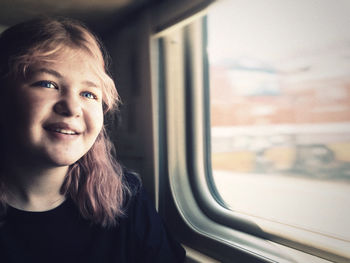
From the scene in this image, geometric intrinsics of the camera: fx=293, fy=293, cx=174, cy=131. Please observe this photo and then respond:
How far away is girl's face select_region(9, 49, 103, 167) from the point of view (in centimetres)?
89

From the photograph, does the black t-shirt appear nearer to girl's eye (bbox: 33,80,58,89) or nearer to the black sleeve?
the black sleeve

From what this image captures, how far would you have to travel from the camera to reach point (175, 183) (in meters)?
1.64

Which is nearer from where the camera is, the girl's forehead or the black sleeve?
the girl's forehead

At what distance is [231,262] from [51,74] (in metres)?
0.99

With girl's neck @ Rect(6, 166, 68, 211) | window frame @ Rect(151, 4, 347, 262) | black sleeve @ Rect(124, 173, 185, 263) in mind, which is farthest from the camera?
window frame @ Rect(151, 4, 347, 262)

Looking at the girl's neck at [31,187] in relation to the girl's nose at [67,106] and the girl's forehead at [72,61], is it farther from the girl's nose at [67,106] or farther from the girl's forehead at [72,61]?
the girl's forehead at [72,61]

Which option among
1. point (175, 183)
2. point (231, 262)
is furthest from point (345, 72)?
point (175, 183)

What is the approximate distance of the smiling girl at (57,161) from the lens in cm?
91

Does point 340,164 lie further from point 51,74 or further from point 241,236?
point 51,74

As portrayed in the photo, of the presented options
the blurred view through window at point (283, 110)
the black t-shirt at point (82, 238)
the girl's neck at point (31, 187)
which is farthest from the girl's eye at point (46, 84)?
the blurred view through window at point (283, 110)

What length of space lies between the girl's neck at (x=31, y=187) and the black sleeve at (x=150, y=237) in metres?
0.33

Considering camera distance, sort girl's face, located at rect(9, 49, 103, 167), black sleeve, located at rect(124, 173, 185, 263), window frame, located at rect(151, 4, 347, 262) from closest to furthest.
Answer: girl's face, located at rect(9, 49, 103, 167) → black sleeve, located at rect(124, 173, 185, 263) → window frame, located at rect(151, 4, 347, 262)

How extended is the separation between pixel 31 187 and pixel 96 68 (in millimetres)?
472

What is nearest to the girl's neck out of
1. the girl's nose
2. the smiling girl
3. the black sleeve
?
the smiling girl
